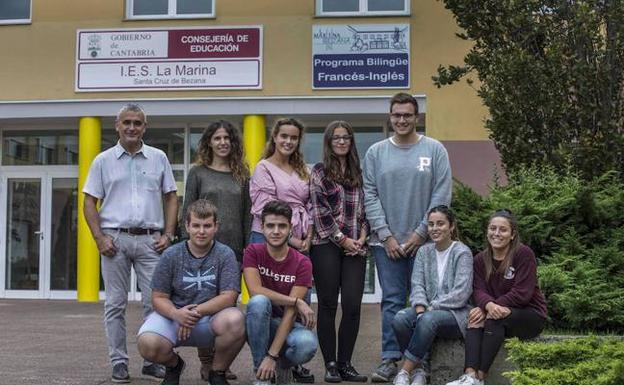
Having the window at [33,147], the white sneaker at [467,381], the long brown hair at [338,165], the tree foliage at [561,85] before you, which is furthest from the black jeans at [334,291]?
the window at [33,147]

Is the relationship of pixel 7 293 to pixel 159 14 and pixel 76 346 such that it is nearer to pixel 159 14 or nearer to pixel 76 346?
pixel 159 14

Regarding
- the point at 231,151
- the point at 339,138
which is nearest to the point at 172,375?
the point at 231,151

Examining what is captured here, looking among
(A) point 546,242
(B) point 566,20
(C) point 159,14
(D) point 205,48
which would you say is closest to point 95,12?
(C) point 159,14

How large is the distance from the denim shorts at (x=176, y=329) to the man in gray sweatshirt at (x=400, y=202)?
1.32 metres

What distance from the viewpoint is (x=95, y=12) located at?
1441 centimetres

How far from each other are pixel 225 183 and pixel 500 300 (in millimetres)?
1990

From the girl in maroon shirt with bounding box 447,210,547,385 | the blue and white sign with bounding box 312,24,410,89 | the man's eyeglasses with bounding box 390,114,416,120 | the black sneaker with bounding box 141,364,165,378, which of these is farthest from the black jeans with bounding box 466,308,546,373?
the blue and white sign with bounding box 312,24,410,89

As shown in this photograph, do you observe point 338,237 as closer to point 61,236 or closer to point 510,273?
point 510,273

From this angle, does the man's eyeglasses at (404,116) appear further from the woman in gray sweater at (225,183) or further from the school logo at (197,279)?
the school logo at (197,279)

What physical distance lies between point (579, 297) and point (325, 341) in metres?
1.81

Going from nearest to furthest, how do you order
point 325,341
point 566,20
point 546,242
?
point 325,341 → point 546,242 → point 566,20

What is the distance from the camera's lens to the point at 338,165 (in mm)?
6102

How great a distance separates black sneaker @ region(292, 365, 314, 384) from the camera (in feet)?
19.4

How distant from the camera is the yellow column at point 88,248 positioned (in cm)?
1447
